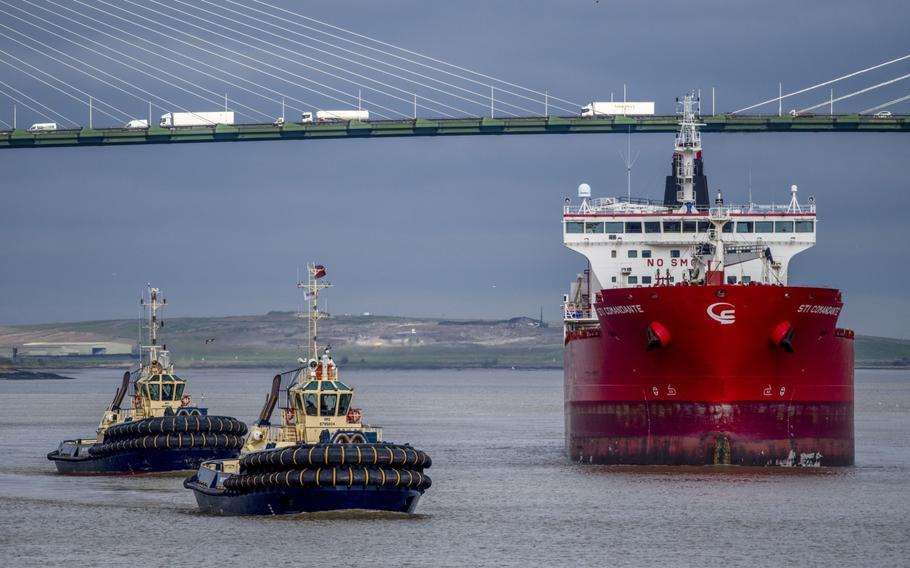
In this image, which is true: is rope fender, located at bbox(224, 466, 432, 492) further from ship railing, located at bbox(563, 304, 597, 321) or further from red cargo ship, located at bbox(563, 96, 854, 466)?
ship railing, located at bbox(563, 304, 597, 321)

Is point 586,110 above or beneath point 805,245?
above

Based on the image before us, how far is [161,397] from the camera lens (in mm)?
49625

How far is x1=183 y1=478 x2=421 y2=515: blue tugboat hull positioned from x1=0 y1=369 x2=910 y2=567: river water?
0.33 meters

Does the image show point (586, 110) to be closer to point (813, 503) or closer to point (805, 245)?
point (805, 245)

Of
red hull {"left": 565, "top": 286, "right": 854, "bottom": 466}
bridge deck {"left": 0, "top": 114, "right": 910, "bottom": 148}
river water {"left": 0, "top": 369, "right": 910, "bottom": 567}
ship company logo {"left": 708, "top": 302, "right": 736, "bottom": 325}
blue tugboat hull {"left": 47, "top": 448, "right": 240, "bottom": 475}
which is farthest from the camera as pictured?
bridge deck {"left": 0, "top": 114, "right": 910, "bottom": 148}

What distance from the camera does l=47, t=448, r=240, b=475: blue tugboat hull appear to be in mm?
46781

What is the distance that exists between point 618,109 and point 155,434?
189 feet

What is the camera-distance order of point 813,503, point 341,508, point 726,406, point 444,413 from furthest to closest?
point 444,413, point 726,406, point 813,503, point 341,508

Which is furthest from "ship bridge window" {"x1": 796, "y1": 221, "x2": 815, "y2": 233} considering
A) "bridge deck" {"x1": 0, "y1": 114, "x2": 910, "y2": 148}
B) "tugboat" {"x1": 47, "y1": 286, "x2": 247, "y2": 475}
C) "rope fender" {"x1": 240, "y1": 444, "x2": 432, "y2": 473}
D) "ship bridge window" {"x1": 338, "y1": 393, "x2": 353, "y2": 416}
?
"bridge deck" {"x1": 0, "y1": 114, "x2": 910, "y2": 148}

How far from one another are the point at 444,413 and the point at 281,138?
18493 millimetres

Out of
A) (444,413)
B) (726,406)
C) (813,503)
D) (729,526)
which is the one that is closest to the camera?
(729,526)

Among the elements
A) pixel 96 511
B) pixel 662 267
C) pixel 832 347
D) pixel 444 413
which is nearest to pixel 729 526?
pixel 832 347

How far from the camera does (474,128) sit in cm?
9862

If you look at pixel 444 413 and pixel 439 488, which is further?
pixel 444 413
